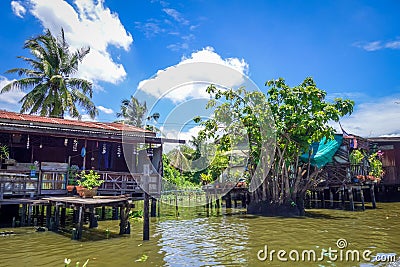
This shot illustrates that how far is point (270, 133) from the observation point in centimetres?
1423

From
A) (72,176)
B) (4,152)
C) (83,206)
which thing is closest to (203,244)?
(83,206)

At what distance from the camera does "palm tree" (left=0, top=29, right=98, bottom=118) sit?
20.4m

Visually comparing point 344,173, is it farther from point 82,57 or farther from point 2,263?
point 82,57

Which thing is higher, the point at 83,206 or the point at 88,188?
the point at 88,188

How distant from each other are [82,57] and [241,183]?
13.9 metres

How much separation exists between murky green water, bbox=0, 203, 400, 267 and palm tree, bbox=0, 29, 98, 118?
11.9 metres

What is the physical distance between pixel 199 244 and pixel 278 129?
7285 millimetres

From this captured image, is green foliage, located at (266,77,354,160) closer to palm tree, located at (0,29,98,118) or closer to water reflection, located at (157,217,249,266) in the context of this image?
water reflection, located at (157,217,249,266)

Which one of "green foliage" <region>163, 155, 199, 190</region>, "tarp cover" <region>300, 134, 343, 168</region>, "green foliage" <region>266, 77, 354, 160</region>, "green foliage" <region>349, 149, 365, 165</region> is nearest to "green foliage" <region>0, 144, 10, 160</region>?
"green foliage" <region>266, 77, 354, 160</region>

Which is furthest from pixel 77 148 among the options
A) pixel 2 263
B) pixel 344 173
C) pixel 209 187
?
pixel 344 173

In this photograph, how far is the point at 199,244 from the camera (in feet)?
27.8

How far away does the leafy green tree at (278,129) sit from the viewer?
14227 millimetres

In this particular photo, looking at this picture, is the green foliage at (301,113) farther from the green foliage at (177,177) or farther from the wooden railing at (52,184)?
the green foliage at (177,177)

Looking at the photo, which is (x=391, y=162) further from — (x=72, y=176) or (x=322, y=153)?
(x=72, y=176)
